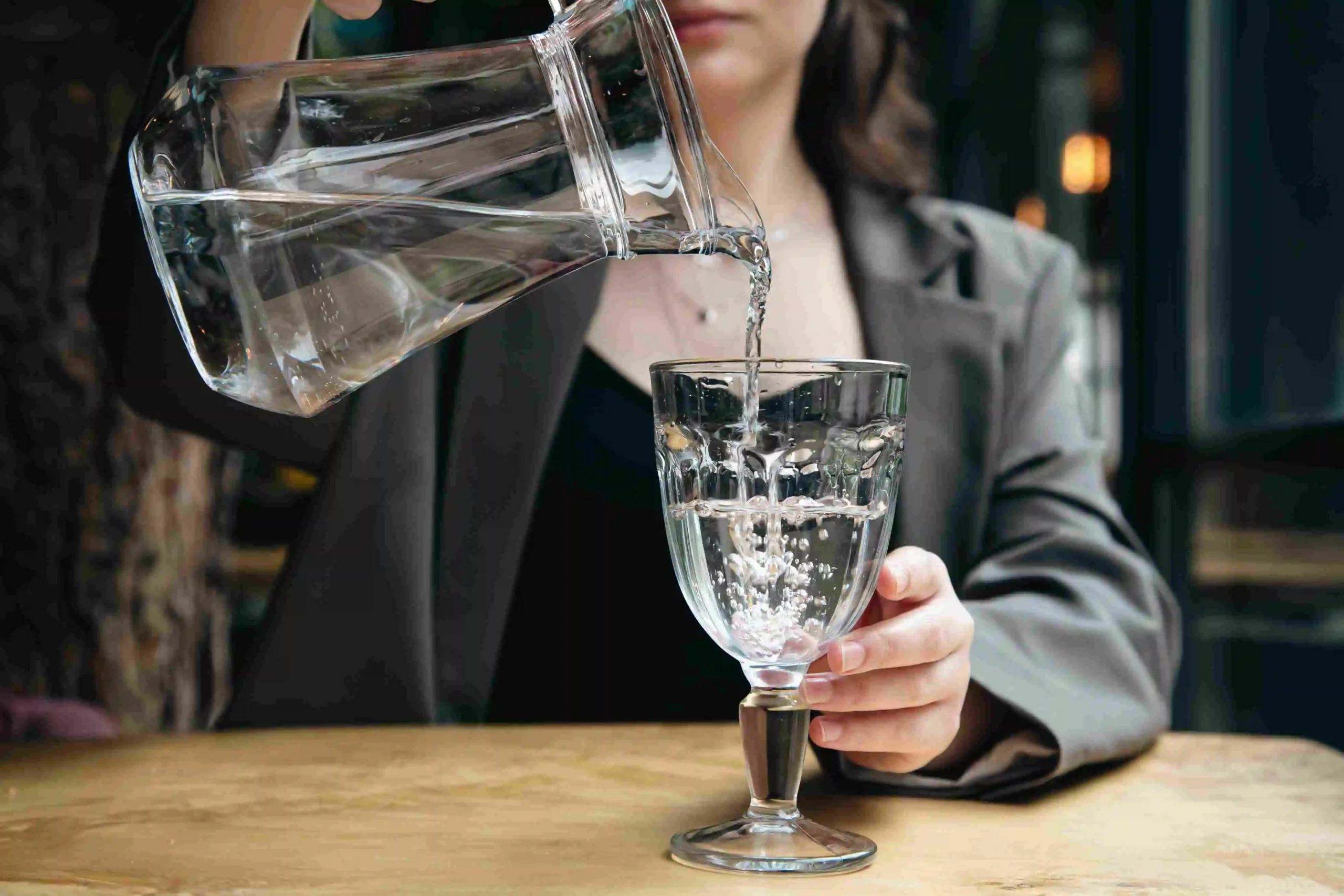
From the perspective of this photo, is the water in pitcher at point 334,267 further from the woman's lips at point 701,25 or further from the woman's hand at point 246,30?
the woman's lips at point 701,25

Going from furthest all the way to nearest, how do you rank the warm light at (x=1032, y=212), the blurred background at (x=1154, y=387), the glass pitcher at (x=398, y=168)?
the warm light at (x=1032, y=212) < the blurred background at (x=1154, y=387) < the glass pitcher at (x=398, y=168)

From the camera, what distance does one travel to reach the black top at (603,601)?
3.98ft

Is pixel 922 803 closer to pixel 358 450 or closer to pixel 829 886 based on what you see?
pixel 829 886

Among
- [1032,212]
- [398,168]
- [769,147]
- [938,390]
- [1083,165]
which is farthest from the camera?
[1032,212]

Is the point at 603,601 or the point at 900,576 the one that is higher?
the point at 900,576

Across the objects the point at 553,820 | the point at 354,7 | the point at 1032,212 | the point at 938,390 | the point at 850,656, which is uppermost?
the point at 1032,212

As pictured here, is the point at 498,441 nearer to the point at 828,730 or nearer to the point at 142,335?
the point at 142,335

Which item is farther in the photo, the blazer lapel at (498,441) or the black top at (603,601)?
the black top at (603,601)

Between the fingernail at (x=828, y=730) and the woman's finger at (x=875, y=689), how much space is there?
0.04 feet

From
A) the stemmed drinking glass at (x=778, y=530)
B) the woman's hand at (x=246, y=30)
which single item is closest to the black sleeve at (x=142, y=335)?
the woman's hand at (x=246, y=30)

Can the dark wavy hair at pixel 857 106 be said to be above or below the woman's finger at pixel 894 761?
above

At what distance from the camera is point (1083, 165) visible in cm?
380

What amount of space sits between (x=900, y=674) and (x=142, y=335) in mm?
650

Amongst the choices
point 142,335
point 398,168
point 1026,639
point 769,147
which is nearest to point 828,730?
point 1026,639
